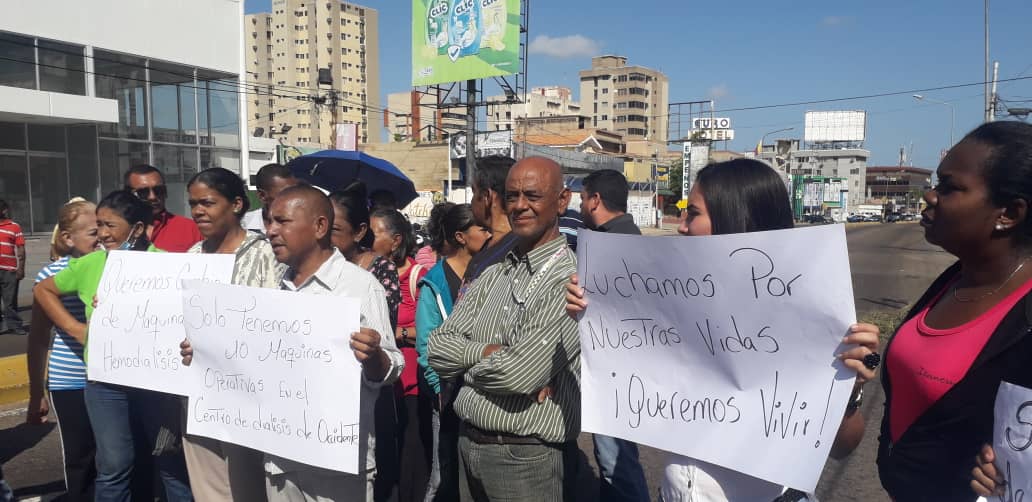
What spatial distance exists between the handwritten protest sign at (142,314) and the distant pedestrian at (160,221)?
0.76m

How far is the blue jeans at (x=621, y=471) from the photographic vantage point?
342 cm

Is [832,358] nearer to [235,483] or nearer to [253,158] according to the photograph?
[235,483]

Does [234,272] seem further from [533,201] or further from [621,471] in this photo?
[621,471]

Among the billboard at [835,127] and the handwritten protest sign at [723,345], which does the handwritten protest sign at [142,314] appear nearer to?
the handwritten protest sign at [723,345]

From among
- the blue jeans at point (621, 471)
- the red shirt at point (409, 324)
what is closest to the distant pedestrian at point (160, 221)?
the red shirt at point (409, 324)

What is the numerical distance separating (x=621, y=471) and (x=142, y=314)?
2.45 meters

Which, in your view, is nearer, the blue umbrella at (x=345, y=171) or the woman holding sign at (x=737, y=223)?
the woman holding sign at (x=737, y=223)

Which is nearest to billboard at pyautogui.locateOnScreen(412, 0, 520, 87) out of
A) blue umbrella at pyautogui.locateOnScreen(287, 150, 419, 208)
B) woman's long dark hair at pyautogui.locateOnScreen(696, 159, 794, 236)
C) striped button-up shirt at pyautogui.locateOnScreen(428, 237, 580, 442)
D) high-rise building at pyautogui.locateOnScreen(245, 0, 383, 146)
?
blue umbrella at pyautogui.locateOnScreen(287, 150, 419, 208)

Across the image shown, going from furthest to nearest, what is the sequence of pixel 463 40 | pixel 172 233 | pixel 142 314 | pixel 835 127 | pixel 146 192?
pixel 835 127, pixel 463 40, pixel 146 192, pixel 172 233, pixel 142 314

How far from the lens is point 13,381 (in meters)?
6.38

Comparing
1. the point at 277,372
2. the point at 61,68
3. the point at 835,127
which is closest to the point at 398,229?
the point at 277,372

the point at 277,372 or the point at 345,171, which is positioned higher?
the point at 345,171

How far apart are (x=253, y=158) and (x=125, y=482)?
127ft

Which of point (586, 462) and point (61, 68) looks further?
point (61, 68)
